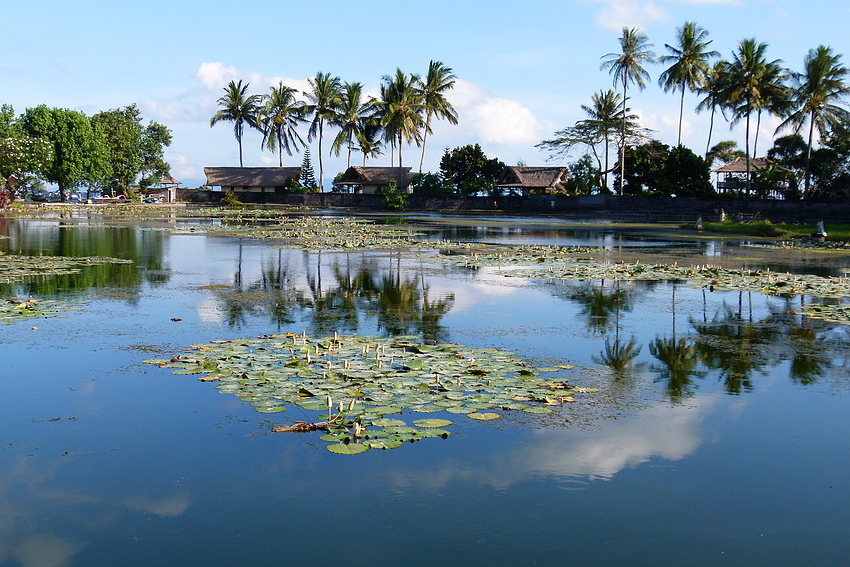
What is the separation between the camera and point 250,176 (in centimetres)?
8006

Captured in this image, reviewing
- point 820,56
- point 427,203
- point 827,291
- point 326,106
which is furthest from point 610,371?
point 326,106

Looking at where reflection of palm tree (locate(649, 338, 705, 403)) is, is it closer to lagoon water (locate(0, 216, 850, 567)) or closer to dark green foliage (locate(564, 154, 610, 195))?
lagoon water (locate(0, 216, 850, 567))

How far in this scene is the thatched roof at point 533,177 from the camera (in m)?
69.9

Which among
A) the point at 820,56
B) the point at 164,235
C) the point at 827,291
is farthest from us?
the point at 820,56

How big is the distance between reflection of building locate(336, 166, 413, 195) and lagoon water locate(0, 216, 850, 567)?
6508cm

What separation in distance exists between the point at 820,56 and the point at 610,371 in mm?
47690

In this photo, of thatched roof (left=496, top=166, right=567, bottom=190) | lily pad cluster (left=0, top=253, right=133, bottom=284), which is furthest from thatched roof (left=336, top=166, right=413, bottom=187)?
lily pad cluster (left=0, top=253, right=133, bottom=284)

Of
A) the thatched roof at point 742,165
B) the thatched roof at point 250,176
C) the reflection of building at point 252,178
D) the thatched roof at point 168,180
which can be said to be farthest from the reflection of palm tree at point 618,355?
the thatched roof at point 168,180

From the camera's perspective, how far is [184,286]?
13516 millimetres

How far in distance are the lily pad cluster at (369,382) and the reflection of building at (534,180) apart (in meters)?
62.5

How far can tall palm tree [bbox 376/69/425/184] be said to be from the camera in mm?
63562

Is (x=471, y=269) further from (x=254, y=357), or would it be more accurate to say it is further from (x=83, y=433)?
(x=83, y=433)

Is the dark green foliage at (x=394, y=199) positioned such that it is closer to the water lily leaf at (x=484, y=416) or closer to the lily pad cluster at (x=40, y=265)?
the lily pad cluster at (x=40, y=265)

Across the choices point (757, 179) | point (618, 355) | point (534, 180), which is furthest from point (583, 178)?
point (618, 355)
